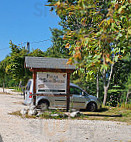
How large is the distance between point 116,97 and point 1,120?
671 inches

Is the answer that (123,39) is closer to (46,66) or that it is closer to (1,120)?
(1,120)

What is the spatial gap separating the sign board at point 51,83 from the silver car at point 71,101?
0.47 meters

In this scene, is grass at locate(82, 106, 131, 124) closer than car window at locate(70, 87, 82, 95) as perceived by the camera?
Yes

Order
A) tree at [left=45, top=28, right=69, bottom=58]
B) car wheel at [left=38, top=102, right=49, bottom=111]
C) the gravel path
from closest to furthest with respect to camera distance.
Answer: the gravel path → car wheel at [left=38, top=102, right=49, bottom=111] → tree at [left=45, top=28, right=69, bottom=58]

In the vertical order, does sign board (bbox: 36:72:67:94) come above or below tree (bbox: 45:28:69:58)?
below

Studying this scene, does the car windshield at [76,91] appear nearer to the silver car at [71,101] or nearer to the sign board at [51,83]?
the silver car at [71,101]

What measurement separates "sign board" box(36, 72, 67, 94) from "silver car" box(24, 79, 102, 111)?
1.54ft

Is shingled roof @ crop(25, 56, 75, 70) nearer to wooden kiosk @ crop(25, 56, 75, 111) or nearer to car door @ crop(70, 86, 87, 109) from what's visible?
wooden kiosk @ crop(25, 56, 75, 111)

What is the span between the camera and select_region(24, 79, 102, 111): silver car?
15009 millimetres

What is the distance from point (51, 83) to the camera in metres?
14.6

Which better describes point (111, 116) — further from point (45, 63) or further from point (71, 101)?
point (45, 63)

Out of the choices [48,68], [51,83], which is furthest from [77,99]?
[48,68]

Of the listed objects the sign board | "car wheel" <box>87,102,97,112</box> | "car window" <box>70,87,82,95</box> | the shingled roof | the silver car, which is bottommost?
"car wheel" <box>87,102,97,112</box>

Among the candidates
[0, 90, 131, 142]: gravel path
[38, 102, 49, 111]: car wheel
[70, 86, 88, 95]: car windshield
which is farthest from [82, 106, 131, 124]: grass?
[0, 90, 131, 142]: gravel path
